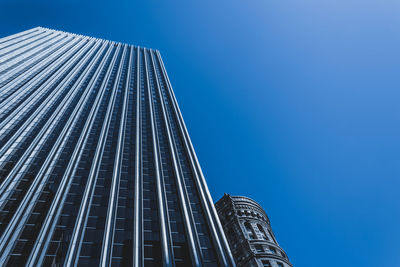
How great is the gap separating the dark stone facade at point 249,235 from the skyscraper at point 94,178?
1368 centimetres

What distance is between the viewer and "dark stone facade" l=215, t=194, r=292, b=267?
50781 mm

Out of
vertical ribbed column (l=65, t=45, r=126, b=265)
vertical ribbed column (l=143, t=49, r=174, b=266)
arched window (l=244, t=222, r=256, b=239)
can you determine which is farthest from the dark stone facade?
vertical ribbed column (l=65, t=45, r=126, b=265)

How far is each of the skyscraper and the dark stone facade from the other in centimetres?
1368

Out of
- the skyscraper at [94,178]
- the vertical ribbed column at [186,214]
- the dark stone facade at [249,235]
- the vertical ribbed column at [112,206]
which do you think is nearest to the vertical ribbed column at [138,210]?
the skyscraper at [94,178]

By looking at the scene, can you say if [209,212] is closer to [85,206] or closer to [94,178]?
[85,206]

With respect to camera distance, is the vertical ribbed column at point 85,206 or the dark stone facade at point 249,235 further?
the dark stone facade at point 249,235

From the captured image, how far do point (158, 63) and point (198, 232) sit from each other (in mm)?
127756

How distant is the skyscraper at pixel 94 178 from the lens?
117ft

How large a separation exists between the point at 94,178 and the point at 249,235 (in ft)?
110

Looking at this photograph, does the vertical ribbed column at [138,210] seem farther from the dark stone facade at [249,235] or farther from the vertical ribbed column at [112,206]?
the dark stone facade at [249,235]

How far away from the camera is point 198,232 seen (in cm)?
4109

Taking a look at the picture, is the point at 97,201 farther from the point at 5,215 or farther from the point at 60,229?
the point at 5,215

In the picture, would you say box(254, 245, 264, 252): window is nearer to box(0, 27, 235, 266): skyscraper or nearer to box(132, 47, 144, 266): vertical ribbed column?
box(0, 27, 235, 266): skyscraper

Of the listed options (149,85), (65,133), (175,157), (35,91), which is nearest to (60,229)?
(175,157)
